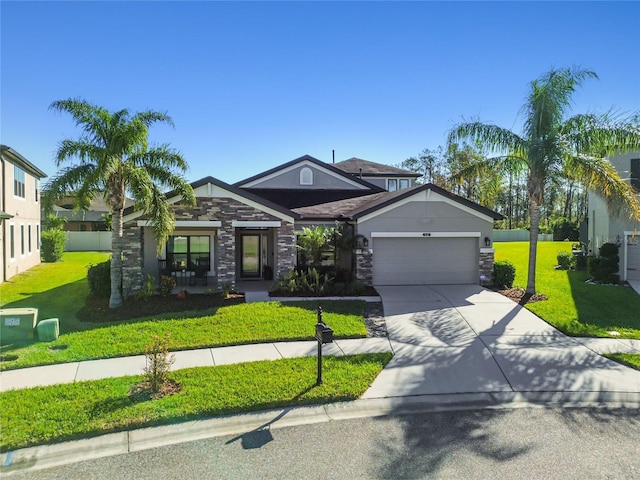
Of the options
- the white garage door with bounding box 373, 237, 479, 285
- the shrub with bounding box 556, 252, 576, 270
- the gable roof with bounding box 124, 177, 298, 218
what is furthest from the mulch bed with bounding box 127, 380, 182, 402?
the shrub with bounding box 556, 252, 576, 270

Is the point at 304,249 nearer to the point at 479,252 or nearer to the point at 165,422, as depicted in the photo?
the point at 479,252

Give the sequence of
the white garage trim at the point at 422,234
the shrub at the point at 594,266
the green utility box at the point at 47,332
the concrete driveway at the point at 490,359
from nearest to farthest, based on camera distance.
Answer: the concrete driveway at the point at 490,359 → the green utility box at the point at 47,332 → the white garage trim at the point at 422,234 → the shrub at the point at 594,266

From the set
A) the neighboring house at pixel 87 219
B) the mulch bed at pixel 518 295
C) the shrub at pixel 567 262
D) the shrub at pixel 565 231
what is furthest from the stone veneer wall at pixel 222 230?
the shrub at pixel 565 231

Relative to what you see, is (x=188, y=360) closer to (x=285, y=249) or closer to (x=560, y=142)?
(x=285, y=249)

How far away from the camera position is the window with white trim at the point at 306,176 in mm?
24688

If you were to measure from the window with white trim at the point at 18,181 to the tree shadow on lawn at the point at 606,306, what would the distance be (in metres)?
25.0

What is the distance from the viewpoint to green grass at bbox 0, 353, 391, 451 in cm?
598

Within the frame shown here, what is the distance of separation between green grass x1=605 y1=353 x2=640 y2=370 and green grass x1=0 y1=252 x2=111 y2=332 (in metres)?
12.7

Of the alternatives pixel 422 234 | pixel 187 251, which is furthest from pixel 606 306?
pixel 187 251

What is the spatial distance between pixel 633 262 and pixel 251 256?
1625 centimetres

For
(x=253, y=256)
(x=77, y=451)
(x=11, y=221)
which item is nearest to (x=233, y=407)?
(x=77, y=451)

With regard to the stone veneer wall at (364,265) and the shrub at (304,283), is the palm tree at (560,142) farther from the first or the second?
the shrub at (304,283)

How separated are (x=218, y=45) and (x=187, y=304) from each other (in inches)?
302

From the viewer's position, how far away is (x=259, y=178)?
2416cm
